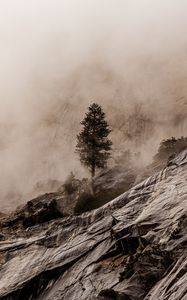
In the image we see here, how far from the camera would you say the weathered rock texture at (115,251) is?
30875mm

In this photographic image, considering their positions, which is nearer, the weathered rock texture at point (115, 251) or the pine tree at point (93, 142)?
the weathered rock texture at point (115, 251)

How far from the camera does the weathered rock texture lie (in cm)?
3088

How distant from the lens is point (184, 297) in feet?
83.8

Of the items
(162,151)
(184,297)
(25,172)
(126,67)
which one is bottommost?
(184,297)

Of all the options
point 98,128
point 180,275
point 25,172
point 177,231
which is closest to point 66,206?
point 98,128

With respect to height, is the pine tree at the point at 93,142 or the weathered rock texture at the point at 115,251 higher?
the pine tree at the point at 93,142

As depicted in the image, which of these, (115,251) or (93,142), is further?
(93,142)

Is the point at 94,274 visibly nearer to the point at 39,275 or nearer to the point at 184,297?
the point at 39,275

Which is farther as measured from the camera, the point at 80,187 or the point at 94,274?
the point at 80,187

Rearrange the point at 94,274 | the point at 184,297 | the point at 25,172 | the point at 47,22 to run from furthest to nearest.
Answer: the point at 47,22 → the point at 25,172 → the point at 94,274 → the point at 184,297

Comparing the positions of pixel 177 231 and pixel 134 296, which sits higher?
pixel 177 231

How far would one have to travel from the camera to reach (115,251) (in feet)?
117

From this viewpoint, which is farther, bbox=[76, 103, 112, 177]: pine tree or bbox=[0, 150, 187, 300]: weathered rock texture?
bbox=[76, 103, 112, 177]: pine tree

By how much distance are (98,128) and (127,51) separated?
68.2 metres
